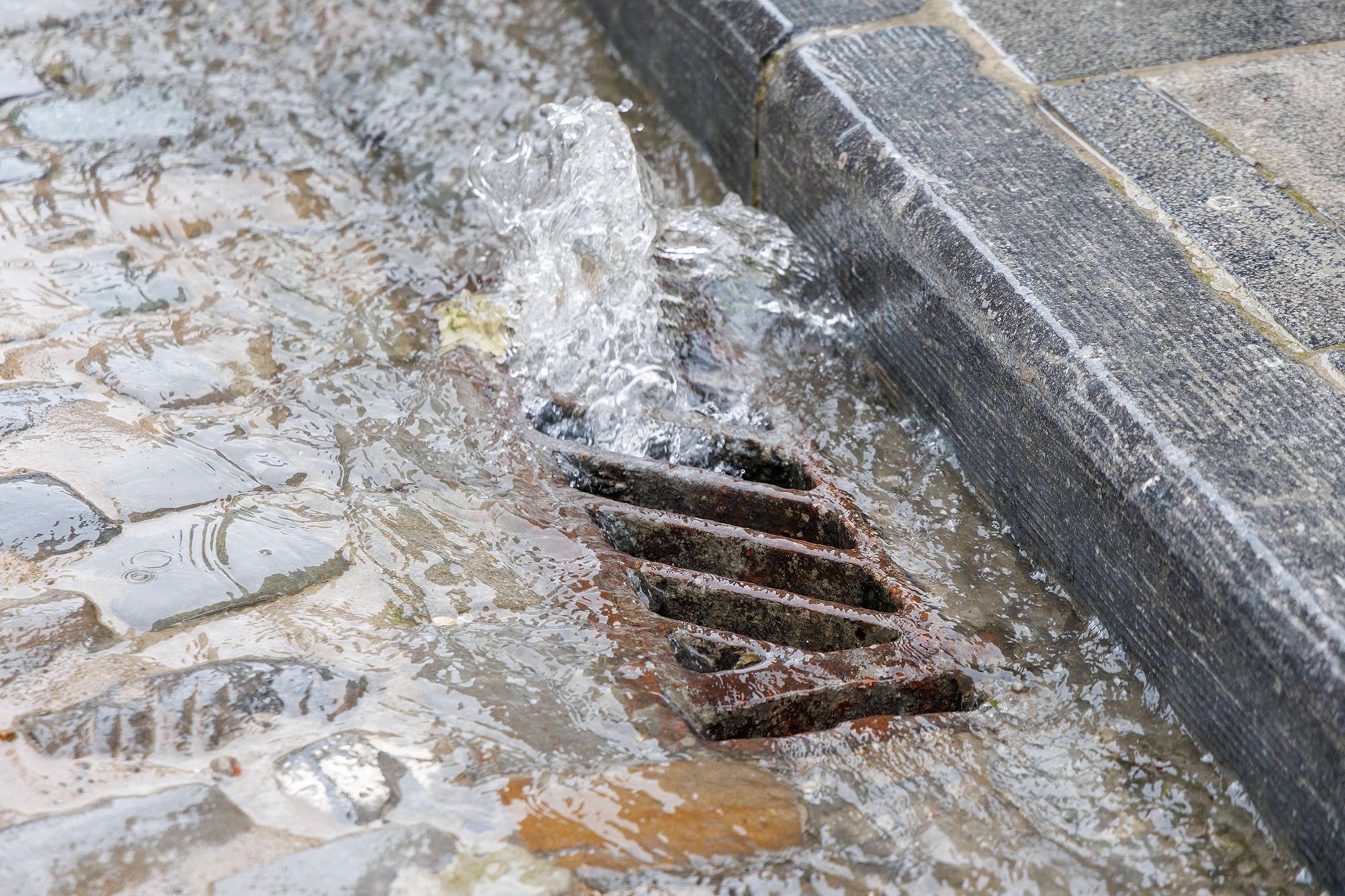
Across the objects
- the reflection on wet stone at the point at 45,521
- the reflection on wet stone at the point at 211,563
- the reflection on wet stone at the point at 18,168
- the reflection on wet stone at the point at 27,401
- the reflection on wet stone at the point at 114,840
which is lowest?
the reflection on wet stone at the point at 114,840

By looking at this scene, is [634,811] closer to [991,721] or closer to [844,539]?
[991,721]

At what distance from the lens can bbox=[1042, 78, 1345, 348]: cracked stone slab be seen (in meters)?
1.82

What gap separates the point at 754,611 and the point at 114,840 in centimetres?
100

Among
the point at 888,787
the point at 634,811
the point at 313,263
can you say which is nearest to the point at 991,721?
the point at 888,787

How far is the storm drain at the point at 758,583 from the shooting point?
165cm

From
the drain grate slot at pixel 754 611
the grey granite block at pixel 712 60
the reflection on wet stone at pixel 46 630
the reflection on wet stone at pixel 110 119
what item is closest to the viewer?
the reflection on wet stone at pixel 46 630

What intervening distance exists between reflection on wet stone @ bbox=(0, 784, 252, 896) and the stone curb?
4.37 ft

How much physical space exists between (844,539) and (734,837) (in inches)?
27.6

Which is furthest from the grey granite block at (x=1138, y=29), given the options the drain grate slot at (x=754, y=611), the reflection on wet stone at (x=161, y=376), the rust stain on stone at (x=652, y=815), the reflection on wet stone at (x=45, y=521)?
the reflection on wet stone at (x=45, y=521)

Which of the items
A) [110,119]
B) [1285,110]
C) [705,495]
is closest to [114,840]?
[705,495]

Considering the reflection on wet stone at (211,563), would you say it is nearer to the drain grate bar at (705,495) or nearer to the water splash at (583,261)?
the drain grate bar at (705,495)

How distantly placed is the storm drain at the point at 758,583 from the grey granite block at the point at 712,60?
3.42ft

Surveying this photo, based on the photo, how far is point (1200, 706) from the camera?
158 centimetres

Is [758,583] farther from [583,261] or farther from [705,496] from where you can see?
[583,261]
